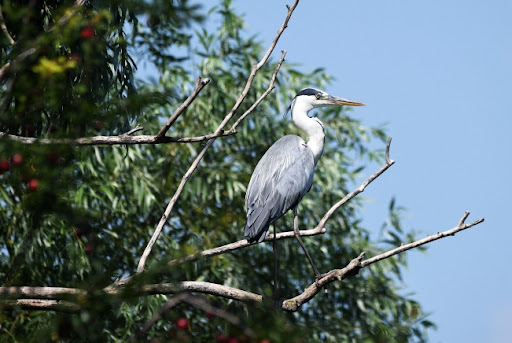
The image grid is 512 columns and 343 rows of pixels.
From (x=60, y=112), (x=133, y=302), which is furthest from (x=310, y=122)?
(x=133, y=302)

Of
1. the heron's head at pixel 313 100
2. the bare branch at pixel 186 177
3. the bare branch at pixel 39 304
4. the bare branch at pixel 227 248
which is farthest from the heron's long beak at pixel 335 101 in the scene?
the bare branch at pixel 39 304

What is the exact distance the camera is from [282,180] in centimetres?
465

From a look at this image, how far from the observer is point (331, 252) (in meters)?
7.77

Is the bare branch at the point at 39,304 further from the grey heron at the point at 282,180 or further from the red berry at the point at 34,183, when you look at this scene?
the grey heron at the point at 282,180

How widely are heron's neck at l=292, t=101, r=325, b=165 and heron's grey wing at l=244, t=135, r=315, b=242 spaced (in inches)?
5.0

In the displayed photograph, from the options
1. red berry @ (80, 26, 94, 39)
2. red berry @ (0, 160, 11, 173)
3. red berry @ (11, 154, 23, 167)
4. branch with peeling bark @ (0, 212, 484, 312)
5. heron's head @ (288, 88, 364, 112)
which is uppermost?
heron's head @ (288, 88, 364, 112)

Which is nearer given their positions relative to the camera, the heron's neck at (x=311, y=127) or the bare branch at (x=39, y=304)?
the bare branch at (x=39, y=304)

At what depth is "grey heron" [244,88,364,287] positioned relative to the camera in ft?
14.2

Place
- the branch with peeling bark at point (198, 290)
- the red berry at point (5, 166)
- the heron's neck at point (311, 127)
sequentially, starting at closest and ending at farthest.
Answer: the branch with peeling bark at point (198, 290)
the red berry at point (5, 166)
the heron's neck at point (311, 127)

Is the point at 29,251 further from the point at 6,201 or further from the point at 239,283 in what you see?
the point at 239,283

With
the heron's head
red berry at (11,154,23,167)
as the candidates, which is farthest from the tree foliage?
red berry at (11,154,23,167)

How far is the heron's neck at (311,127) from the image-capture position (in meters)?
5.10

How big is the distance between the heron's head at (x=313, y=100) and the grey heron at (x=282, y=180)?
84 mm

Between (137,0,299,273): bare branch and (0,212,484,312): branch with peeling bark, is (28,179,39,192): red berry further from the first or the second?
(137,0,299,273): bare branch
